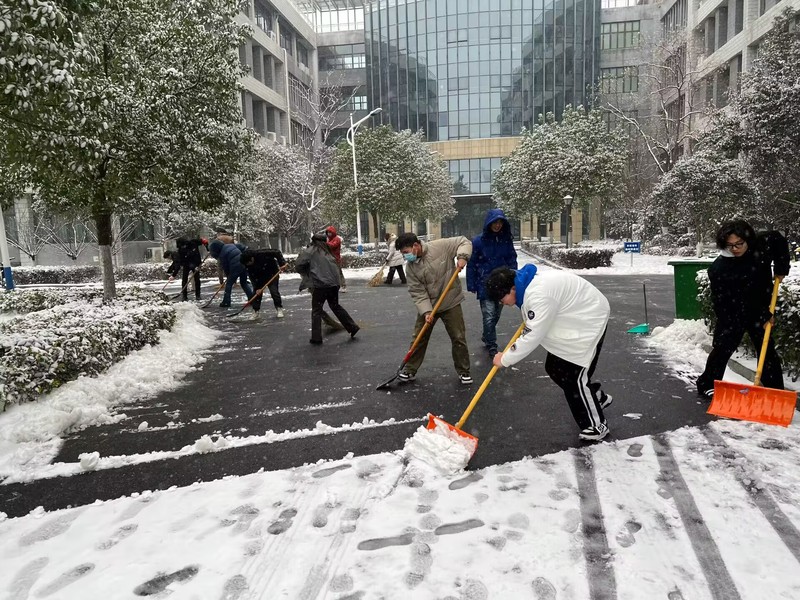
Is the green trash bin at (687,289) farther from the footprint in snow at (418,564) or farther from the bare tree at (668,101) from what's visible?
the bare tree at (668,101)

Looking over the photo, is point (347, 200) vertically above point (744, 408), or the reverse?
Result: point (347, 200)

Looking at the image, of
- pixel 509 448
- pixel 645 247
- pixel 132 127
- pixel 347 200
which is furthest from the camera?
pixel 645 247

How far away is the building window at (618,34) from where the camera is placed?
55938 millimetres

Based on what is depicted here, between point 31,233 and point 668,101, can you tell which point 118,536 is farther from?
point 668,101

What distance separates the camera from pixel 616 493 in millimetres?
3283

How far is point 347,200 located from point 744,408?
77.7 ft

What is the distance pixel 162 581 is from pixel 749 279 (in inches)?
183

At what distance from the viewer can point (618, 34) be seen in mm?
56281

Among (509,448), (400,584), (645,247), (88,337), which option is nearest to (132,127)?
(88,337)

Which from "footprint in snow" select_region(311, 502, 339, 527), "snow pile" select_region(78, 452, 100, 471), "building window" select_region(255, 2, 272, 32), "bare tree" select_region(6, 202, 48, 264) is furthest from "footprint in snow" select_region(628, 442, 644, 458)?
"building window" select_region(255, 2, 272, 32)

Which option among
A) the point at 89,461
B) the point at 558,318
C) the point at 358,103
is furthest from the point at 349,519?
the point at 358,103

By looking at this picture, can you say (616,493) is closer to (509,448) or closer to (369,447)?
(509,448)

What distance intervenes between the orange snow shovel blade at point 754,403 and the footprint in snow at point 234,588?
354 centimetres

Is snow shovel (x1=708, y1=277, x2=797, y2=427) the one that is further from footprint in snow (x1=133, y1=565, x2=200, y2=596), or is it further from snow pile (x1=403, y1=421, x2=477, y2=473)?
footprint in snow (x1=133, y1=565, x2=200, y2=596)
